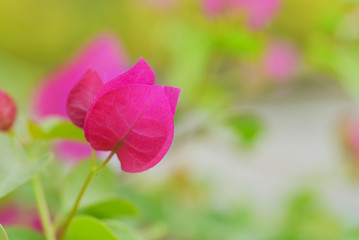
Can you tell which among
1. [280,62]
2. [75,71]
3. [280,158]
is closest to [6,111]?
[75,71]

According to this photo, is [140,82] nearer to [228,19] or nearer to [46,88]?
[46,88]

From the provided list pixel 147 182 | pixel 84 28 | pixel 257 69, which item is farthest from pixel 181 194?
pixel 84 28

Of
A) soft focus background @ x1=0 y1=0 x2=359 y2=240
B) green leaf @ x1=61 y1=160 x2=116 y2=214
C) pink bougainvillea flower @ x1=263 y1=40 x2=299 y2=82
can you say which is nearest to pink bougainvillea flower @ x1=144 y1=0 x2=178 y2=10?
Result: soft focus background @ x1=0 y1=0 x2=359 y2=240

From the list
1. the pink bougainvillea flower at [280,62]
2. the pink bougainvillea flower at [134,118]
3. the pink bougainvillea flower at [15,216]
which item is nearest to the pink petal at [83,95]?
the pink bougainvillea flower at [134,118]

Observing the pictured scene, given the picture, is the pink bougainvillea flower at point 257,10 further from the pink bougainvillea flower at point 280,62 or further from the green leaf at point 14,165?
the green leaf at point 14,165

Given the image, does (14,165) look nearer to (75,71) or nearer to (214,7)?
(75,71)

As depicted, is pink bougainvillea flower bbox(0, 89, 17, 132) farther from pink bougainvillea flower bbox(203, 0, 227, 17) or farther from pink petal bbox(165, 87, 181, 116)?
pink bougainvillea flower bbox(203, 0, 227, 17)

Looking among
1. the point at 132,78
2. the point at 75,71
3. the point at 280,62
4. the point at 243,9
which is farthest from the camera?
the point at 280,62

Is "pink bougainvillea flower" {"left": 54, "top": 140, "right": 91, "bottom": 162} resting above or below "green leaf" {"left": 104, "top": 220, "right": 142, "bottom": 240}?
above
